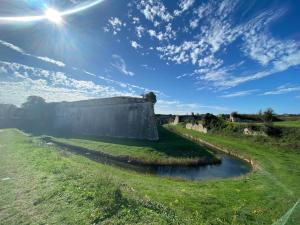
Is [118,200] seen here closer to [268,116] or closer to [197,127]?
[268,116]

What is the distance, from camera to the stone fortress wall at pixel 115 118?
42.2 metres

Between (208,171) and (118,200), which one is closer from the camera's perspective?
(118,200)

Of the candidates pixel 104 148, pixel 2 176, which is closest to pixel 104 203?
pixel 2 176

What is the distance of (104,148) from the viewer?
3212 cm

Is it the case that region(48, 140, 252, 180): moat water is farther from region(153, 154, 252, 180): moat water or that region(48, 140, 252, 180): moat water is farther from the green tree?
the green tree

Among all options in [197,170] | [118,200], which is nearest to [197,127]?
[197,170]

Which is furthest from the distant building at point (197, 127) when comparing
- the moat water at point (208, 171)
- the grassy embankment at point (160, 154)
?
the moat water at point (208, 171)

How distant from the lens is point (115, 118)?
46562mm

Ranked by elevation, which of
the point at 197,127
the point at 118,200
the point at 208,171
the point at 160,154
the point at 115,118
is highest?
the point at 115,118

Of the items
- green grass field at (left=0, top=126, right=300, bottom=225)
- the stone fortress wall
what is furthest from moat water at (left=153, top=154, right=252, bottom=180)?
the stone fortress wall

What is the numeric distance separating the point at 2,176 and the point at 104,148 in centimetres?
2023

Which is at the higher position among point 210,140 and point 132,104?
point 132,104

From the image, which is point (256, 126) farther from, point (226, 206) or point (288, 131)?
point (226, 206)

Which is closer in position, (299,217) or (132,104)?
(299,217)
